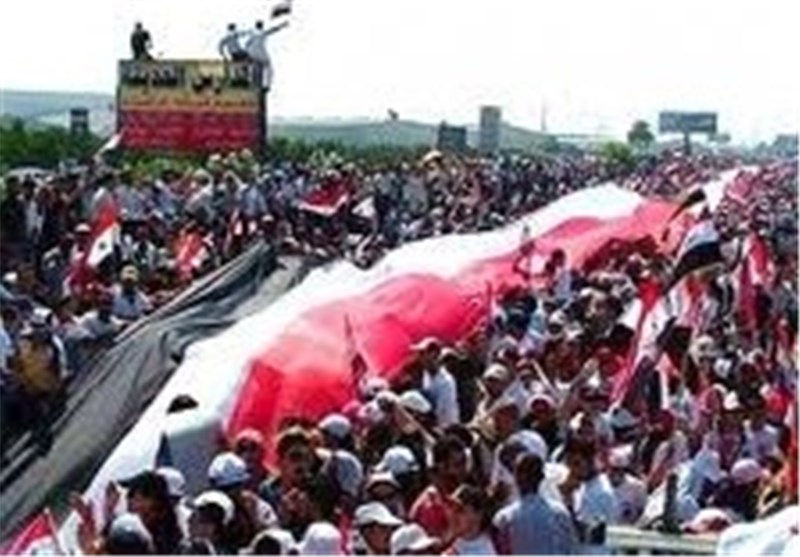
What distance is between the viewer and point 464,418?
13312 millimetres

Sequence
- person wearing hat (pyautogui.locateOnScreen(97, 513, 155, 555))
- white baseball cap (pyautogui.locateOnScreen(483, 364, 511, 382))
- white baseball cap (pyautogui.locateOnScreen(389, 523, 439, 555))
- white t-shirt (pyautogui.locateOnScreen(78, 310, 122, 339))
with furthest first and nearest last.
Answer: white t-shirt (pyautogui.locateOnScreen(78, 310, 122, 339)), white baseball cap (pyautogui.locateOnScreen(483, 364, 511, 382)), white baseball cap (pyautogui.locateOnScreen(389, 523, 439, 555)), person wearing hat (pyautogui.locateOnScreen(97, 513, 155, 555))

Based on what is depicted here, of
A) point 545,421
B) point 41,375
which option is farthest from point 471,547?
point 41,375

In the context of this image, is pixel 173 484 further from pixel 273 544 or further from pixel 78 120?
pixel 78 120

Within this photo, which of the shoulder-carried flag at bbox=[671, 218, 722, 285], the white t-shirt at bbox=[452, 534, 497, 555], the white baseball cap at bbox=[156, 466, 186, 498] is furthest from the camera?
the shoulder-carried flag at bbox=[671, 218, 722, 285]

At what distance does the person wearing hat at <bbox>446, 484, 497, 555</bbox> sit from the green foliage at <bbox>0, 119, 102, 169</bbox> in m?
28.9

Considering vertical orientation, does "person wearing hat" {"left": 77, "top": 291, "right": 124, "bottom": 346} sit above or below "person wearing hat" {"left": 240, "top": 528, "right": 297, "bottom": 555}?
below

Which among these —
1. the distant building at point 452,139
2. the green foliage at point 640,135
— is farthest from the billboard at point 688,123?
the distant building at point 452,139

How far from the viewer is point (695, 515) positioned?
10133mm

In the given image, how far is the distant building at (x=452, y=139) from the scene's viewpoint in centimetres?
6017

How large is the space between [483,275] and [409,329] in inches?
135

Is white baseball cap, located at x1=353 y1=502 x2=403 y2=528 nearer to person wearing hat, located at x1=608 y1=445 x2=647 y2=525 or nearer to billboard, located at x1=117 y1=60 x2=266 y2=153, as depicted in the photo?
person wearing hat, located at x1=608 y1=445 x2=647 y2=525

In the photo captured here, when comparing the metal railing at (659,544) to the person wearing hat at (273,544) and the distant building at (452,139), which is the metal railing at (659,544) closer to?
the person wearing hat at (273,544)

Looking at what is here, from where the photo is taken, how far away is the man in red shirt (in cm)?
931

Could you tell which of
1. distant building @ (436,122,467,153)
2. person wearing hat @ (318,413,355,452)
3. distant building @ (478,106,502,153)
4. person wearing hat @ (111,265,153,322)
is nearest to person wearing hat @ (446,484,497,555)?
person wearing hat @ (318,413,355,452)
